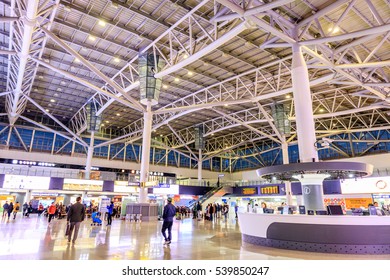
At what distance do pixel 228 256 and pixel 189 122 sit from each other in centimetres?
3086

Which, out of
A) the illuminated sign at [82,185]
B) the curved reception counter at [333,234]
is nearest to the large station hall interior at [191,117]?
the curved reception counter at [333,234]

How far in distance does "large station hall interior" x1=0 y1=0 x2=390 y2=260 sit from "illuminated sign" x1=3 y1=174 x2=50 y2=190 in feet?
0.51

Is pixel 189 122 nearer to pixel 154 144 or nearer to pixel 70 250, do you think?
pixel 154 144

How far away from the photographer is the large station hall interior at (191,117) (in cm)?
865

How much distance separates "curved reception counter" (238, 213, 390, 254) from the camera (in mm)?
7613

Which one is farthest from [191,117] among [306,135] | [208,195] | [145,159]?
[306,135]

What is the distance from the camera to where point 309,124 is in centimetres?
1199

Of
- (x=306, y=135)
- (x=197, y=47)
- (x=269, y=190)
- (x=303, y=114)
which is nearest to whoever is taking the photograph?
(x=306, y=135)

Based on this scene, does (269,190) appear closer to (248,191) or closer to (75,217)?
(248,191)

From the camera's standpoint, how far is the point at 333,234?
25.5 feet

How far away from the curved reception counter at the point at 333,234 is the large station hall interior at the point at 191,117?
32 millimetres

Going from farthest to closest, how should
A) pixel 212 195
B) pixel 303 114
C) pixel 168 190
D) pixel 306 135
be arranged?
pixel 212 195
pixel 168 190
pixel 303 114
pixel 306 135

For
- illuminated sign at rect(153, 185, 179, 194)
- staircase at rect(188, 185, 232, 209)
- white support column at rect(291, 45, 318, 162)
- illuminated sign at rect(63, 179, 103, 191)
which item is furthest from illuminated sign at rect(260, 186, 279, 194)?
white support column at rect(291, 45, 318, 162)

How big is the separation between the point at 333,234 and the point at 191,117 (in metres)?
28.4
